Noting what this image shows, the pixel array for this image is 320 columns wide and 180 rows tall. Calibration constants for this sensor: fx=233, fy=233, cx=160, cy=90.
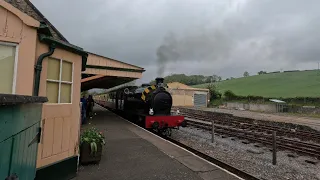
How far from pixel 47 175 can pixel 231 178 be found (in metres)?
3.76

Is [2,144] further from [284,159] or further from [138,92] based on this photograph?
[138,92]

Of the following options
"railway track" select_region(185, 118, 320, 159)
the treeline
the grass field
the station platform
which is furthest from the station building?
the treeline

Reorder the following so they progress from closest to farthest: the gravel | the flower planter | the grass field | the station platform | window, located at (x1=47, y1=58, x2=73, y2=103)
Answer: window, located at (x1=47, y1=58, x2=73, y2=103) → the station platform → the flower planter → the gravel → the grass field

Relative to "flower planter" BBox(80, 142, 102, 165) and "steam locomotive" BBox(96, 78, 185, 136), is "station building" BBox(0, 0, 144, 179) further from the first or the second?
"steam locomotive" BBox(96, 78, 185, 136)

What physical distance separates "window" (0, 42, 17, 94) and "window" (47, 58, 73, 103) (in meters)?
0.82

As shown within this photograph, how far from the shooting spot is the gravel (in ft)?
21.5

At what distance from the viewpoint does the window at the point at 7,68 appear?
3.21m

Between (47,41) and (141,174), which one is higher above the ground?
(47,41)

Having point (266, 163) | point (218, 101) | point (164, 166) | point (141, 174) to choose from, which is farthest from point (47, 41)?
point (218, 101)

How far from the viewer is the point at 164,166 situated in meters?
5.89

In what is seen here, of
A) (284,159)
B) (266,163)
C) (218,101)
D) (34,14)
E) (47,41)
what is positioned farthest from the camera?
(218,101)

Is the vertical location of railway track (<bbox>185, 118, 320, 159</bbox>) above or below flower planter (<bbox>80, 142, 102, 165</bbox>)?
below

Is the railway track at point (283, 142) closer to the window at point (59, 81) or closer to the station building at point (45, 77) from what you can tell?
the station building at point (45, 77)

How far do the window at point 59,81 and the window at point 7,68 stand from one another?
2.68 ft
